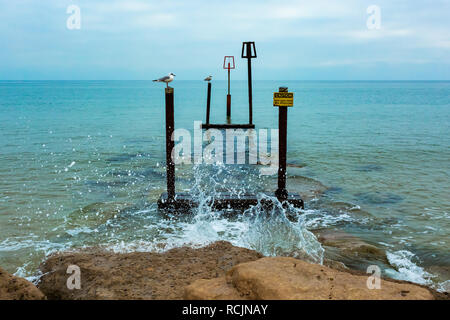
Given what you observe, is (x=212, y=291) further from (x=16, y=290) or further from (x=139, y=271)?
(x=16, y=290)

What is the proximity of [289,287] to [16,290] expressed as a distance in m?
2.62

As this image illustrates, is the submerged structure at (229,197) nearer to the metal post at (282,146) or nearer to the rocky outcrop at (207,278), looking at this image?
the metal post at (282,146)

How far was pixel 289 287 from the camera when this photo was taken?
3213mm

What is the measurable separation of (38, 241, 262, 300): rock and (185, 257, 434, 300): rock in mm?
626

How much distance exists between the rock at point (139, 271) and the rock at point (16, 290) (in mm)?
467

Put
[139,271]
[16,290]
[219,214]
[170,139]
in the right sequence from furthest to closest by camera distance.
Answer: [170,139] < [219,214] < [139,271] < [16,290]

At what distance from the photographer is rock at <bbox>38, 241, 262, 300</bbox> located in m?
4.00

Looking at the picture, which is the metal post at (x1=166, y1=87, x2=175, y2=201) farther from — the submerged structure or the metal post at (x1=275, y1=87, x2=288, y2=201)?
the metal post at (x1=275, y1=87, x2=288, y2=201)

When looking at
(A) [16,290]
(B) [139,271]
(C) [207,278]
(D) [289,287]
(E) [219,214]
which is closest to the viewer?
(D) [289,287]

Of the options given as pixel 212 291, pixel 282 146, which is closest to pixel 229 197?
pixel 282 146

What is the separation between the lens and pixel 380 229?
7.29m

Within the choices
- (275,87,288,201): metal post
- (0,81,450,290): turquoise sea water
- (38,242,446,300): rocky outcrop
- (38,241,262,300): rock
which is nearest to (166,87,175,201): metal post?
(0,81,450,290): turquoise sea water
